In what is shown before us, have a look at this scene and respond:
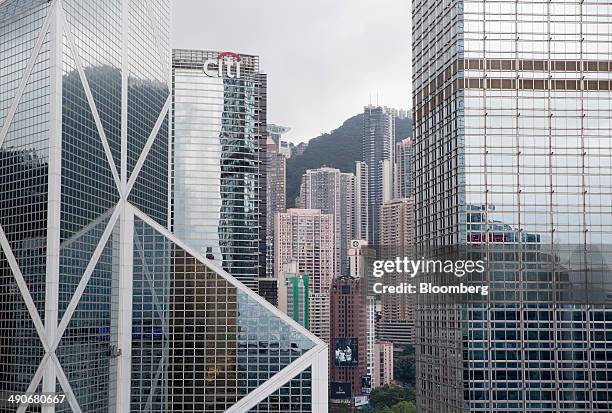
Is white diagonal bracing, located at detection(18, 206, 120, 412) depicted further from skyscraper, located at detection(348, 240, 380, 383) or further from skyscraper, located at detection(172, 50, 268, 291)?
skyscraper, located at detection(348, 240, 380, 383)

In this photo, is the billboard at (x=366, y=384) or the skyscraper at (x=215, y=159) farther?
the billboard at (x=366, y=384)

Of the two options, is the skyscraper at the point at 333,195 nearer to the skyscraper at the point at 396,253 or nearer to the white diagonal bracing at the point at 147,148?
the skyscraper at the point at 396,253

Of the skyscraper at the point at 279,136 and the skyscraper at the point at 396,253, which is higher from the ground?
the skyscraper at the point at 279,136

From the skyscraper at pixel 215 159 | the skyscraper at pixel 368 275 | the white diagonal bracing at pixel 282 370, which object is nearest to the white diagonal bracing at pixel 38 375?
the white diagonal bracing at pixel 282 370

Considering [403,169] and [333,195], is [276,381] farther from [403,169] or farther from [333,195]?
[403,169]

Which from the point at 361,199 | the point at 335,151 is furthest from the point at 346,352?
the point at 335,151

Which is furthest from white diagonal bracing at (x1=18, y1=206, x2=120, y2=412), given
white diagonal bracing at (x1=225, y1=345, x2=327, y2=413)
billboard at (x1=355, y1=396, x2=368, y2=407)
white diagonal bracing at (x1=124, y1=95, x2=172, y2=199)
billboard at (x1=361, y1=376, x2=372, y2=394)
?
billboard at (x1=361, y1=376, x2=372, y2=394)
